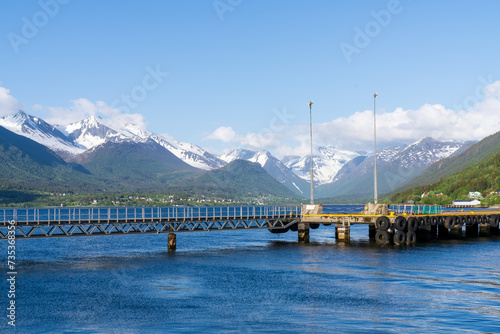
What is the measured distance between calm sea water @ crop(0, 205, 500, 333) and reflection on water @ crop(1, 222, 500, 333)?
9 cm

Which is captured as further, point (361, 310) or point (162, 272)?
point (162, 272)

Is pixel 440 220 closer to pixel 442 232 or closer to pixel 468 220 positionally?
pixel 442 232

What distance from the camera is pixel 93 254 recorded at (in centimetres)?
8788

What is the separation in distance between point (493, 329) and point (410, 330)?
5829 mm

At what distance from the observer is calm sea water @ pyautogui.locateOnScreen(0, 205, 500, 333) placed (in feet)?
136

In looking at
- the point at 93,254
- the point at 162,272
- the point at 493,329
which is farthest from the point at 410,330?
the point at 93,254

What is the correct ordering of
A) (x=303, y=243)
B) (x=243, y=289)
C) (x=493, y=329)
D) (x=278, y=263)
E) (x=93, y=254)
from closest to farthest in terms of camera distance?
(x=493, y=329), (x=243, y=289), (x=278, y=263), (x=93, y=254), (x=303, y=243)

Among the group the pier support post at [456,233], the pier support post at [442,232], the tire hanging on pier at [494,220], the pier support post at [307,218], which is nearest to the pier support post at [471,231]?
the pier support post at [456,233]

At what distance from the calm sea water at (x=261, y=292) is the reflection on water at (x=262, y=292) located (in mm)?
95

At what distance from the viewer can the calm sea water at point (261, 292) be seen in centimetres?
4150

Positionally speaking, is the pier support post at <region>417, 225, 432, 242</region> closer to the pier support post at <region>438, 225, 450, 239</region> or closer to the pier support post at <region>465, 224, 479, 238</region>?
the pier support post at <region>438, 225, 450, 239</region>

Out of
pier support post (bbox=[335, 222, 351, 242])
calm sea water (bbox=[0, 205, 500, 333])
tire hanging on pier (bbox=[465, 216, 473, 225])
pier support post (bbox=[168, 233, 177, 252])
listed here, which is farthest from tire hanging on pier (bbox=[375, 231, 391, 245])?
pier support post (bbox=[168, 233, 177, 252])

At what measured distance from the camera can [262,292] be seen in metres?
53.5

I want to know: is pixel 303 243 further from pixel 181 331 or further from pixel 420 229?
pixel 181 331
